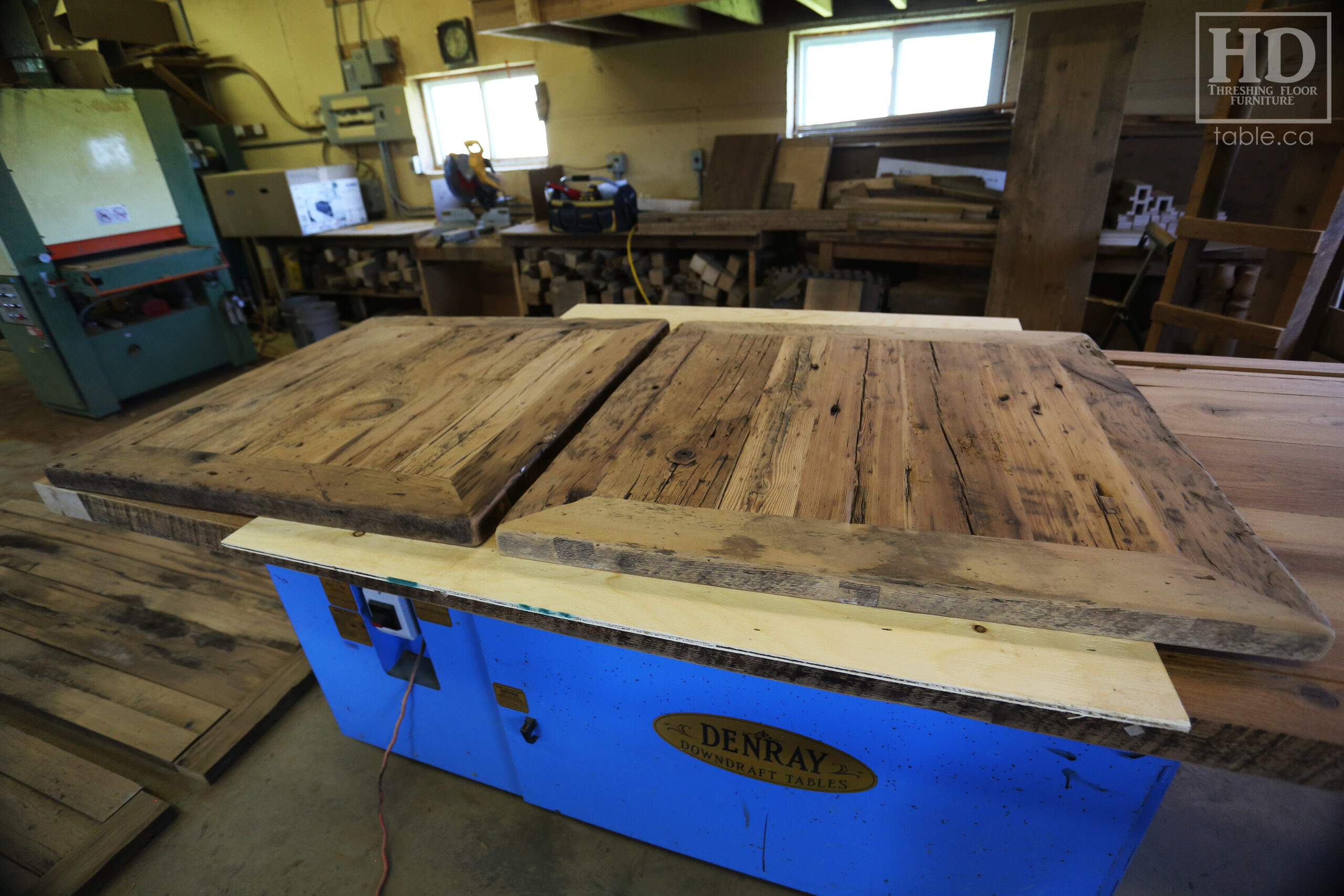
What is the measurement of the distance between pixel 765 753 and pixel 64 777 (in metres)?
1.82

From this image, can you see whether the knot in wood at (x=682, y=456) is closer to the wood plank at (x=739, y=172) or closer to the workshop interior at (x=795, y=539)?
the workshop interior at (x=795, y=539)

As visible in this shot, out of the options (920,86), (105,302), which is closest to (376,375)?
(920,86)

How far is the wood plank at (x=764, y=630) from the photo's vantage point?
26.0 inches

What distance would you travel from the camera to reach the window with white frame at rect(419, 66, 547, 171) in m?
4.33

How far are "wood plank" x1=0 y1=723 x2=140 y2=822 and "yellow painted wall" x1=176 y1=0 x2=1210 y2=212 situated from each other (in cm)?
368

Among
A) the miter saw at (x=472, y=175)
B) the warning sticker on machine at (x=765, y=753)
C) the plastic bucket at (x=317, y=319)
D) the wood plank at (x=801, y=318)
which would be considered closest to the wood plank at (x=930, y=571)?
the warning sticker on machine at (x=765, y=753)

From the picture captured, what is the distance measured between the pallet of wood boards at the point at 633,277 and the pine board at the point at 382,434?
1.85 meters

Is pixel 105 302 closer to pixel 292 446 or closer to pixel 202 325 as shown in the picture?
pixel 202 325

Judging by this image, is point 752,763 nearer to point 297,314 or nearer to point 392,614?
point 392,614

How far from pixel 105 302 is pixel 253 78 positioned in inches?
97.1

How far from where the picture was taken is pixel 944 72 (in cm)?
319

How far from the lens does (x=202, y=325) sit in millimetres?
4176

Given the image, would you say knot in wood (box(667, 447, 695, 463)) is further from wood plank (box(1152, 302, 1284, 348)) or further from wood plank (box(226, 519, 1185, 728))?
wood plank (box(1152, 302, 1284, 348))

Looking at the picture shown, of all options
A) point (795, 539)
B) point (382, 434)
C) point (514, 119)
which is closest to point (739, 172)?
point (514, 119)
